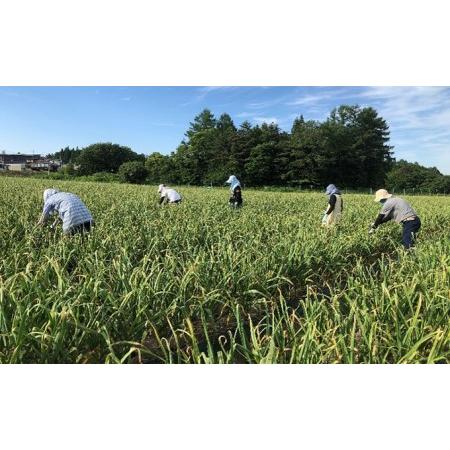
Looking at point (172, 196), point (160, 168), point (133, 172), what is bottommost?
point (172, 196)

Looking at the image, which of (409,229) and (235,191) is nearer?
(409,229)

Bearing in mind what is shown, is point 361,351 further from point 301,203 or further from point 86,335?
point 301,203

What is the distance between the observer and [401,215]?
5.11 m

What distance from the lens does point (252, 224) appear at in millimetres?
5859

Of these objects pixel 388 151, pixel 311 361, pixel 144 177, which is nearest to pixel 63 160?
pixel 144 177

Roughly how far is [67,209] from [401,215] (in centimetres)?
441

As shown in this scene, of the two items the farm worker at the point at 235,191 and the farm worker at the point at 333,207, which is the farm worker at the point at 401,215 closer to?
the farm worker at the point at 333,207

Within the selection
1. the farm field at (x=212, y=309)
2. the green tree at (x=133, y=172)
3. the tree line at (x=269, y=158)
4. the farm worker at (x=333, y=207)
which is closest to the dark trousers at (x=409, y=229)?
the farm field at (x=212, y=309)

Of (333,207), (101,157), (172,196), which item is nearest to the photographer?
(333,207)

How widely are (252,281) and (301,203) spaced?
887 cm

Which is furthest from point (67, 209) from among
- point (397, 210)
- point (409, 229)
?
point (409, 229)

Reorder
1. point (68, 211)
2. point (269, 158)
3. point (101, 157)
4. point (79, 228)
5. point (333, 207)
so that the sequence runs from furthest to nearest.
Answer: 1. point (269, 158)
2. point (101, 157)
3. point (333, 207)
4. point (79, 228)
5. point (68, 211)

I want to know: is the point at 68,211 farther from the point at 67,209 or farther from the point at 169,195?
the point at 169,195

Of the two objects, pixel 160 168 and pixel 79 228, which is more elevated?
pixel 160 168
